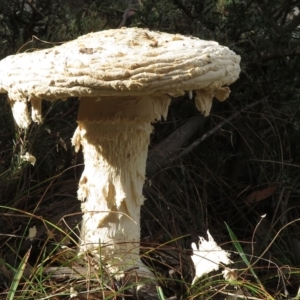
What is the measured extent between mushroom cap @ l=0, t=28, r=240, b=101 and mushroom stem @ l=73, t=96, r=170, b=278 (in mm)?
257

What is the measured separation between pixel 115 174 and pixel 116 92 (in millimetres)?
511

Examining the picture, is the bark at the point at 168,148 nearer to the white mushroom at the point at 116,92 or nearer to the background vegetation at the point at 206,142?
the background vegetation at the point at 206,142

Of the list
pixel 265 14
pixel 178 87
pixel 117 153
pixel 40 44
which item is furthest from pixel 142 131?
pixel 265 14

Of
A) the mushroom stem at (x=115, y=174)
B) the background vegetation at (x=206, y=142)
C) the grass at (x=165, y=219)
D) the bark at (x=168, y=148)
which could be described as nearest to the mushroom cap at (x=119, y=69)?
the mushroom stem at (x=115, y=174)

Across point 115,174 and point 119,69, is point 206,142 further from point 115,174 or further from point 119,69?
point 119,69

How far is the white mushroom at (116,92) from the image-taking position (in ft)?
5.69

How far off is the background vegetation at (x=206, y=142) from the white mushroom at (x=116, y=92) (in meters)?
0.43

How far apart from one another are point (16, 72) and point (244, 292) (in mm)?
1141

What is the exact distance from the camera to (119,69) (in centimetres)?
171

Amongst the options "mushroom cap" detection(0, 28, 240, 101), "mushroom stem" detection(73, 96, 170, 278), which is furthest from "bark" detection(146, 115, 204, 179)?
"mushroom cap" detection(0, 28, 240, 101)

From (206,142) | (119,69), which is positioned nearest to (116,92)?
(119,69)

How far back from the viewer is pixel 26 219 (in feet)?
8.55

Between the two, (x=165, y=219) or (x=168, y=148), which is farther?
(x=168, y=148)

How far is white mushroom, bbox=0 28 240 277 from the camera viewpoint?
68.2 inches
